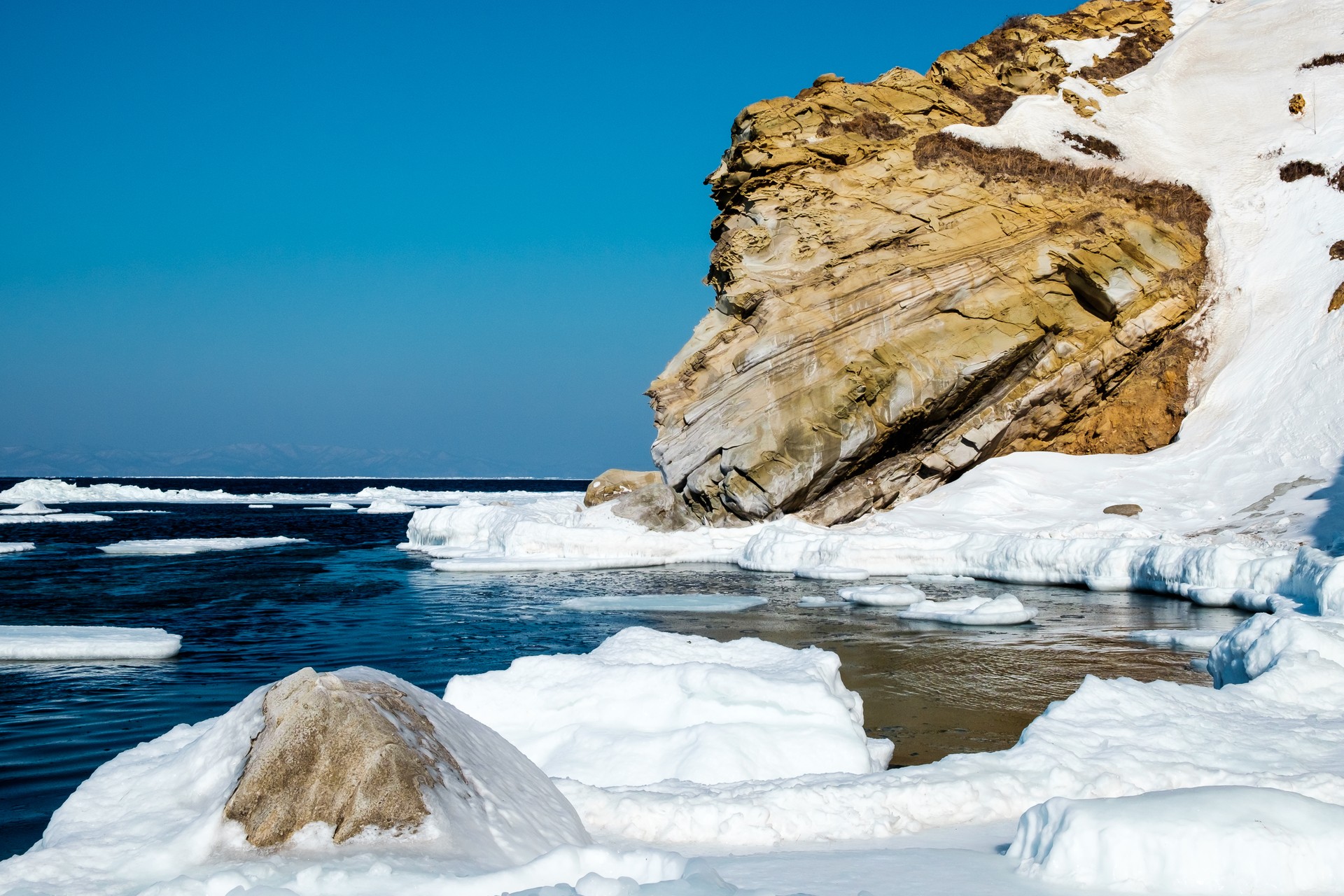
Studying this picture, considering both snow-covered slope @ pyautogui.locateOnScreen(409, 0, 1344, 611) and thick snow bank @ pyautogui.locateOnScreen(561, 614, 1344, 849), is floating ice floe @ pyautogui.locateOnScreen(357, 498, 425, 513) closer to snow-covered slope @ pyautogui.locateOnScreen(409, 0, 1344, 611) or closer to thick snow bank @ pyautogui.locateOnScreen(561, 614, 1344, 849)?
snow-covered slope @ pyautogui.locateOnScreen(409, 0, 1344, 611)

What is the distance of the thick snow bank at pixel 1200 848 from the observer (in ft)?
13.6

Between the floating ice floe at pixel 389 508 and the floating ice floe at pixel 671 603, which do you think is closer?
the floating ice floe at pixel 671 603

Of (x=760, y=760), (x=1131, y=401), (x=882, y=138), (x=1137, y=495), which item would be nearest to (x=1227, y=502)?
(x=1137, y=495)

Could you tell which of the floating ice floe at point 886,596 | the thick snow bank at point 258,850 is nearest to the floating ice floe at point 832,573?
the floating ice floe at point 886,596

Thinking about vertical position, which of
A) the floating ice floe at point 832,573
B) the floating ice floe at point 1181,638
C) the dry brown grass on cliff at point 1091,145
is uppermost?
the dry brown grass on cliff at point 1091,145

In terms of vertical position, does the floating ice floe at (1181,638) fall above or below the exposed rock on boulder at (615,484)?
below

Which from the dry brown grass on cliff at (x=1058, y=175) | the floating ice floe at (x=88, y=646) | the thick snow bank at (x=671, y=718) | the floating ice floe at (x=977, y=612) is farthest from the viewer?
the dry brown grass on cliff at (x=1058, y=175)

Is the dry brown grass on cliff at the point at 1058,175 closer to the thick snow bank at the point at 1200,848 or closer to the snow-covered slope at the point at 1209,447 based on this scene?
the snow-covered slope at the point at 1209,447

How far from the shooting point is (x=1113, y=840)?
4246mm

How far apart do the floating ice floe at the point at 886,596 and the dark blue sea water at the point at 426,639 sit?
0.79 m

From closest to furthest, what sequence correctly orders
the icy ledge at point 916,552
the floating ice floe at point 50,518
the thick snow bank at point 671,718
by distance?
the thick snow bank at point 671,718
the icy ledge at point 916,552
the floating ice floe at point 50,518

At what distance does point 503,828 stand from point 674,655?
4.13 m

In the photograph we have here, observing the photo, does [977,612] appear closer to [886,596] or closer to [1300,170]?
[886,596]

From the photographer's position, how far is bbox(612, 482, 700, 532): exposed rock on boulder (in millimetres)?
27547
